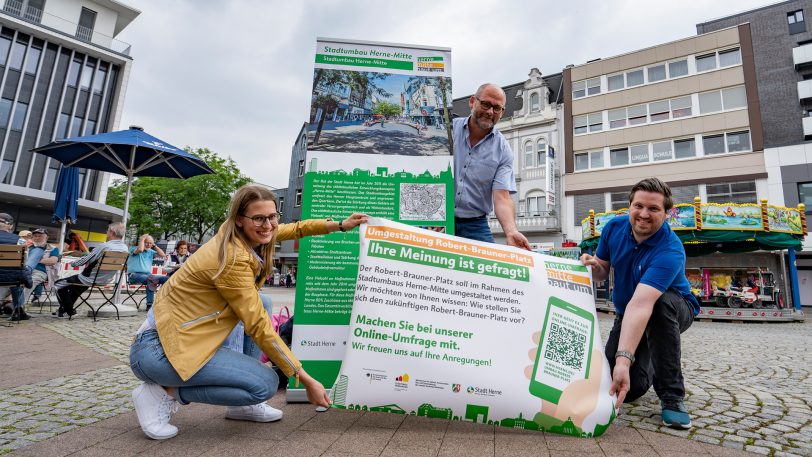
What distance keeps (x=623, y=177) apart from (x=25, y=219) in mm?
32647

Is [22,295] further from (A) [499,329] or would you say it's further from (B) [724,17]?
(B) [724,17]

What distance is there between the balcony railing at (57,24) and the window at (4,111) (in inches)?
187

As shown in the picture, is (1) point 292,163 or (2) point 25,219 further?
(1) point 292,163

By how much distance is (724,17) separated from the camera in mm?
23281

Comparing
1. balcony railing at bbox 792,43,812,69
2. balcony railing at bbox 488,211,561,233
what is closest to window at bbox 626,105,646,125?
balcony railing at bbox 488,211,561,233

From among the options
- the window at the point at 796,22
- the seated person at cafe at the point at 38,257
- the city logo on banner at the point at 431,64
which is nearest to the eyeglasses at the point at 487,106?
→ the city logo on banner at the point at 431,64

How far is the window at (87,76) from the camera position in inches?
1006

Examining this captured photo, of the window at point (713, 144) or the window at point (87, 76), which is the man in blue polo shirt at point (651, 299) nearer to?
the window at point (713, 144)

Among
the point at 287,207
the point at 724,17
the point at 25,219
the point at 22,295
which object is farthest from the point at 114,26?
the point at 724,17

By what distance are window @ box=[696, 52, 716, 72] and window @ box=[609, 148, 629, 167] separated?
210 inches

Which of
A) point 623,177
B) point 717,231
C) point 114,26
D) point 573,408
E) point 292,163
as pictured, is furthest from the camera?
point 292,163

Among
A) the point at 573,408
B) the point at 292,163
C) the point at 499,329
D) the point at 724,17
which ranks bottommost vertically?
the point at 573,408

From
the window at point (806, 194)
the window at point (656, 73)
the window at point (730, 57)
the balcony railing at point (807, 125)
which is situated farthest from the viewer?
the window at point (656, 73)

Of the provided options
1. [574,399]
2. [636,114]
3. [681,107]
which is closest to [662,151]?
[681,107]
